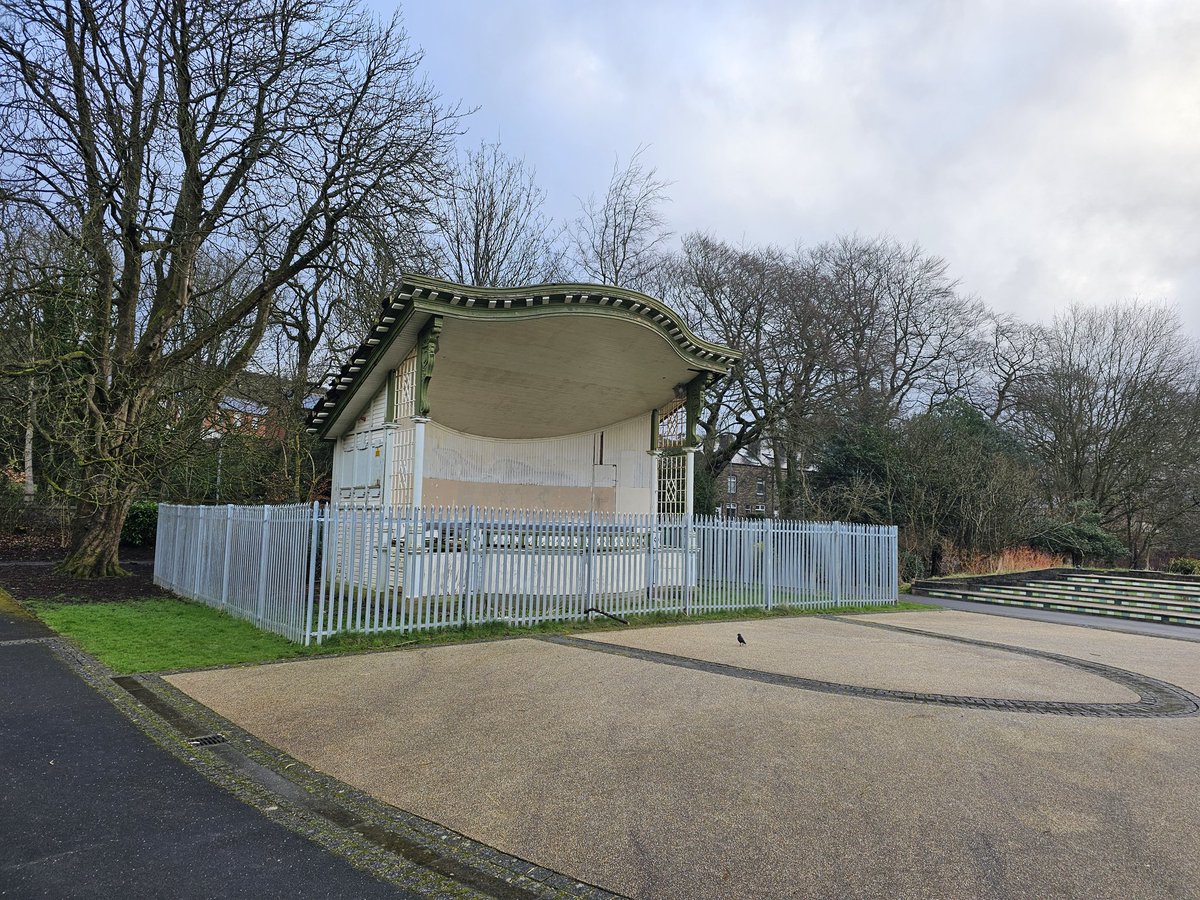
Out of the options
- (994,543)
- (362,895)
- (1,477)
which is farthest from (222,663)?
(994,543)

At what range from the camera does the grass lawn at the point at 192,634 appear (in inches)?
311

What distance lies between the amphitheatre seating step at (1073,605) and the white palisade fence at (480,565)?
16.2ft

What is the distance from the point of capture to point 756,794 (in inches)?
169

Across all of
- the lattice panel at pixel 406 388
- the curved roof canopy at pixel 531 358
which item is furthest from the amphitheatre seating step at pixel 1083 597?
the lattice panel at pixel 406 388

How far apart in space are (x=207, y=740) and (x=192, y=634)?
4782mm

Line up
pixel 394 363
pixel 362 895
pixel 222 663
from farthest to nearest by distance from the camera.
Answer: pixel 394 363 < pixel 222 663 < pixel 362 895

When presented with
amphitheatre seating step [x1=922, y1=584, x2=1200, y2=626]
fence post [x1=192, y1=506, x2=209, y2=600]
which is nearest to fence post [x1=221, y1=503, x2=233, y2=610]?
fence post [x1=192, y1=506, x2=209, y2=600]

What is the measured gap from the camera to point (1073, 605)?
17.5 m

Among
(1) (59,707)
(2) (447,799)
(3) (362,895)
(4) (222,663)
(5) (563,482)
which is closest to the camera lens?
(3) (362,895)

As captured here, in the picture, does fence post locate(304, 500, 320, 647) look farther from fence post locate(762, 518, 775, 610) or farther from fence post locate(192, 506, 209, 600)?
fence post locate(762, 518, 775, 610)

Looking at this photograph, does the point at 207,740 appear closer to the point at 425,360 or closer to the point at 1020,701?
the point at 1020,701

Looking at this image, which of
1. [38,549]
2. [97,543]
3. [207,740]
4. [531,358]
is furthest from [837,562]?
[38,549]

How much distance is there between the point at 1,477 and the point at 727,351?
20.6 m

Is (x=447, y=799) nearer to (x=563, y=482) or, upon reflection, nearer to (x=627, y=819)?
(x=627, y=819)
